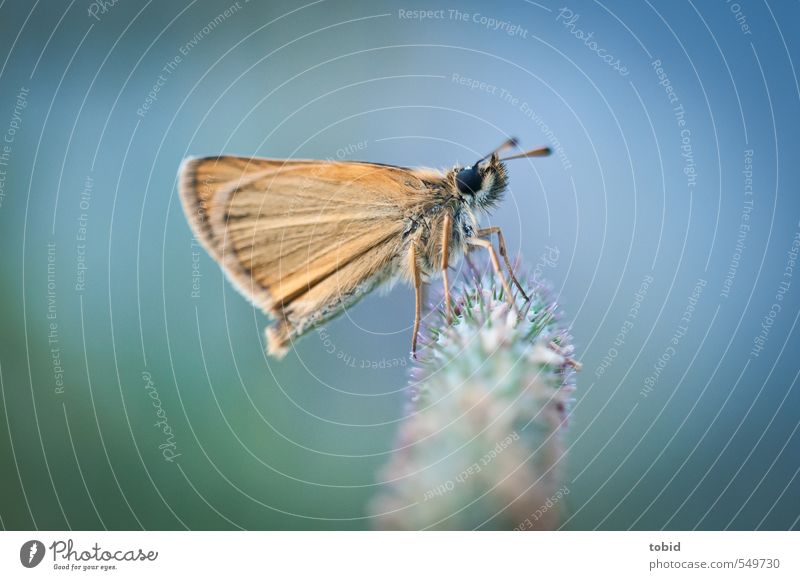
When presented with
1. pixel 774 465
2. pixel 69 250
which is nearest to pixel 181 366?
pixel 69 250

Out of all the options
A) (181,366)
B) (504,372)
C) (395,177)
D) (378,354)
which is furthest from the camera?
(181,366)

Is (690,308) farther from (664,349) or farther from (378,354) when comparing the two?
(378,354)
